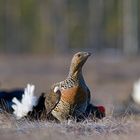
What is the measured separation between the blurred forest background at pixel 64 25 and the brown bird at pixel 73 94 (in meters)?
51.9

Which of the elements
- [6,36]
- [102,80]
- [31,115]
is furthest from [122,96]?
[6,36]

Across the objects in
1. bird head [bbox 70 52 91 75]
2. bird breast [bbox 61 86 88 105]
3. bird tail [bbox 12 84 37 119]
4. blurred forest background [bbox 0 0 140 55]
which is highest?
bird head [bbox 70 52 91 75]

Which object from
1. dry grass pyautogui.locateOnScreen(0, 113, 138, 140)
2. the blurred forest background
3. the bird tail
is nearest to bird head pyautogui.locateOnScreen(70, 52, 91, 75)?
dry grass pyautogui.locateOnScreen(0, 113, 138, 140)

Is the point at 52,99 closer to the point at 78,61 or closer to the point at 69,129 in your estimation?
the point at 78,61

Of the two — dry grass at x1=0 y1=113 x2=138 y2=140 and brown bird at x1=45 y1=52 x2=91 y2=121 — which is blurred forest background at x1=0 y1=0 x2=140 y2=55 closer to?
brown bird at x1=45 y1=52 x2=91 y2=121

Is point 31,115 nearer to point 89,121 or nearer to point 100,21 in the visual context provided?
point 89,121

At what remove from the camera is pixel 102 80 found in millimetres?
27094

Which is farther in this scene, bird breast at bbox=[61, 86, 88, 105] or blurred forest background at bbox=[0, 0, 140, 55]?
blurred forest background at bbox=[0, 0, 140, 55]

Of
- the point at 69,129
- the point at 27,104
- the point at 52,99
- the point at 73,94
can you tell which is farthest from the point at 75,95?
the point at 27,104

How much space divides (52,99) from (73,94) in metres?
0.35

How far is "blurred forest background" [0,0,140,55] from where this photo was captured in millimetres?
63938

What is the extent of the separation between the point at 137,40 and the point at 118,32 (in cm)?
265

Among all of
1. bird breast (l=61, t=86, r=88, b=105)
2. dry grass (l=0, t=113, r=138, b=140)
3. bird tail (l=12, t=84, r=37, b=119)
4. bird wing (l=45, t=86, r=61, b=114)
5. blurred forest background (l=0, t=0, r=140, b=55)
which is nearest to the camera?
dry grass (l=0, t=113, r=138, b=140)

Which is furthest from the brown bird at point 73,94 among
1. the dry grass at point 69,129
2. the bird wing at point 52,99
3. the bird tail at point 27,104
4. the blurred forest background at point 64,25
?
the blurred forest background at point 64,25
